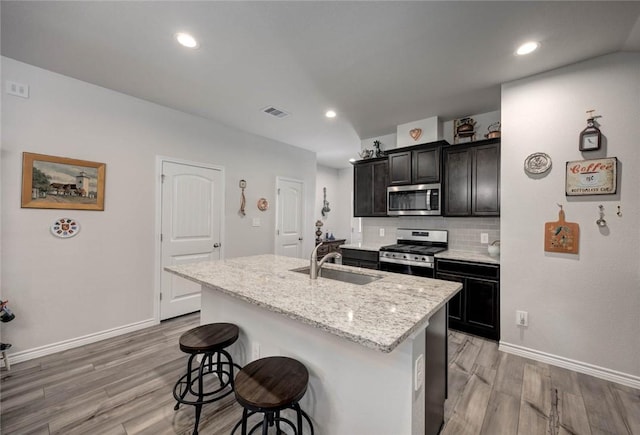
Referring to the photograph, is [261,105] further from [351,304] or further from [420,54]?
[351,304]

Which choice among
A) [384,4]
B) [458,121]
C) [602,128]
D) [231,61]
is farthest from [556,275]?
[231,61]

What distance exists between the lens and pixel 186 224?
354 cm

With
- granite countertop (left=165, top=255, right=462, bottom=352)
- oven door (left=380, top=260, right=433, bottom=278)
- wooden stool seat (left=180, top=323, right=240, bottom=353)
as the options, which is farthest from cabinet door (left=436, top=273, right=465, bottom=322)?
wooden stool seat (left=180, top=323, right=240, bottom=353)

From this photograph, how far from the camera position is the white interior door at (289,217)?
4.84 metres

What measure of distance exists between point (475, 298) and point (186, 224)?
3.69 m

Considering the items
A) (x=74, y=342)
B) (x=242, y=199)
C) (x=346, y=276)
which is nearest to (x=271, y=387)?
(x=346, y=276)

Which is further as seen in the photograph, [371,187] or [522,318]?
[371,187]

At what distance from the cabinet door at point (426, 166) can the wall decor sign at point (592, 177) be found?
1306 millimetres

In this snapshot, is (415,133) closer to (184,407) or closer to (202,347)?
(202,347)

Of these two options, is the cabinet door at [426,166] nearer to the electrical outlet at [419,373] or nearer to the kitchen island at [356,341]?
the kitchen island at [356,341]

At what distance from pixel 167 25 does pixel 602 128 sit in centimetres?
359

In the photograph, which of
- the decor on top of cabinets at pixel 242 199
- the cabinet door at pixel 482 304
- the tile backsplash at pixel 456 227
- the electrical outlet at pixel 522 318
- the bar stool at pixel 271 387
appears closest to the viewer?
the bar stool at pixel 271 387

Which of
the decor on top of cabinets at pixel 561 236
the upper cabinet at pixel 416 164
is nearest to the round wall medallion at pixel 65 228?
the upper cabinet at pixel 416 164

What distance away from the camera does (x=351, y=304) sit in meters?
1.33
